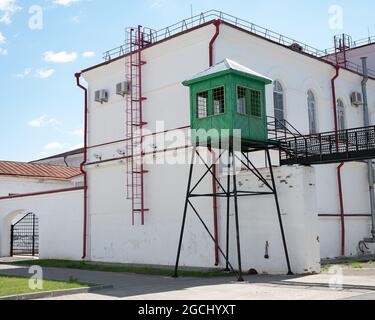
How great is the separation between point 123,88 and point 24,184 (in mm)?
11525

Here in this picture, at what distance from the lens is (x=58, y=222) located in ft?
79.9

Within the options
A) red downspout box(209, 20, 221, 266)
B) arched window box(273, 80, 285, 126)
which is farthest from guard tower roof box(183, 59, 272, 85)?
arched window box(273, 80, 285, 126)

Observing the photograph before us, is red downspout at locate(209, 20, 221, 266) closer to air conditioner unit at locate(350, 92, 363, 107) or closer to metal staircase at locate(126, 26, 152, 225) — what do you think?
metal staircase at locate(126, 26, 152, 225)

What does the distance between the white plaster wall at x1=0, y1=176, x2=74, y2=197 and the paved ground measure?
13.5 m

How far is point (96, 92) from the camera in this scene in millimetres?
22984

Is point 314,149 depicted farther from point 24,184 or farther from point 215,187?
point 24,184

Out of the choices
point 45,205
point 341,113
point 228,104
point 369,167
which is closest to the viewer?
point 228,104

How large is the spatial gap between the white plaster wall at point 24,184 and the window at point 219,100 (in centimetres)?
1692

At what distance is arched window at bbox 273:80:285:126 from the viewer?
830 inches

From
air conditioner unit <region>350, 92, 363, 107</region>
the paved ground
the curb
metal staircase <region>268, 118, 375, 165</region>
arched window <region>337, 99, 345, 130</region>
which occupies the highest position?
air conditioner unit <region>350, 92, 363, 107</region>

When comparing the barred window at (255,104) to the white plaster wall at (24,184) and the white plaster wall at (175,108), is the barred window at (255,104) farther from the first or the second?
the white plaster wall at (24,184)

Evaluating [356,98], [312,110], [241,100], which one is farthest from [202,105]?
[356,98]
